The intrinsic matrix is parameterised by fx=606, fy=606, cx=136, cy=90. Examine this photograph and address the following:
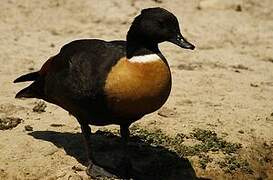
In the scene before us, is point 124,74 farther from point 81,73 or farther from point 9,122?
point 9,122

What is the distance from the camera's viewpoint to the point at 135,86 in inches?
172

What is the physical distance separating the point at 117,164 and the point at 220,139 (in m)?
1.14

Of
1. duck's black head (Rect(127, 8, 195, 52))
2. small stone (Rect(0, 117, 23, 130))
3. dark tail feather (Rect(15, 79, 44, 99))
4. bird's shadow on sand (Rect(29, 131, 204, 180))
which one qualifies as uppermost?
duck's black head (Rect(127, 8, 195, 52))

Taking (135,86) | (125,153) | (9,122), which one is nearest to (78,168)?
(125,153)

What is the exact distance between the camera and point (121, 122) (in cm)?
473

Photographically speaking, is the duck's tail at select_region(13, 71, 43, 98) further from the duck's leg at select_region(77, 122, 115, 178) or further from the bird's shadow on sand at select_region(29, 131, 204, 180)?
the duck's leg at select_region(77, 122, 115, 178)

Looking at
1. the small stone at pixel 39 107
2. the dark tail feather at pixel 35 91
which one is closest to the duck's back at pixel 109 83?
the dark tail feather at pixel 35 91

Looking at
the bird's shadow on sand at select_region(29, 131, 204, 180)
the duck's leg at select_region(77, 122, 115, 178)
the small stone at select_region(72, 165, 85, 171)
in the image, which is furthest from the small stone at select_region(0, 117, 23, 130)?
the duck's leg at select_region(77, 122, 115, 178)

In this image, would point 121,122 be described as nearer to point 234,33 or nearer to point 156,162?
point 156,162

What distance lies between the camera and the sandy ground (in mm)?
5508

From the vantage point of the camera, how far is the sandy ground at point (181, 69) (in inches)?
217

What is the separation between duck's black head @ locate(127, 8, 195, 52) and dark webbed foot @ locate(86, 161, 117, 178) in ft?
4.04

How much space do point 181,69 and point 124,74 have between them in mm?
3536

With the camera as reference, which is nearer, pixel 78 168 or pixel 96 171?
pixel 96 171
